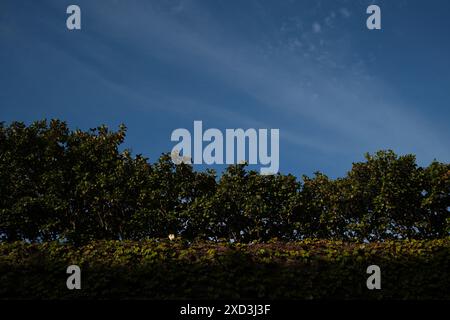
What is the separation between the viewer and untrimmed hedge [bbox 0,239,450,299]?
12.3 m

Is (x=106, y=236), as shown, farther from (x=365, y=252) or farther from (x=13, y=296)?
(x=365, y=252)

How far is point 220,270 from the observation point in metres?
12.9

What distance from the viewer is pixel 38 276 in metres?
12.4

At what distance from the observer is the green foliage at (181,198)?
25.2 m

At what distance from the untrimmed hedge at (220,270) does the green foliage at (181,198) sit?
11024mm

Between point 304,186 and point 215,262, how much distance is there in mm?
15137

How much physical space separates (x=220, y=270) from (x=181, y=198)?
13.4 meters

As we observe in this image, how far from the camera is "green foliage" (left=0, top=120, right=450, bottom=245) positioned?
2517 centimetres

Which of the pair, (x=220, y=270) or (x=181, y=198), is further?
(x=181, y=198)

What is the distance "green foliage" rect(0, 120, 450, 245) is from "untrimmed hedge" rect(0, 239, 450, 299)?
11024 mm

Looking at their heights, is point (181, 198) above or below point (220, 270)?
above

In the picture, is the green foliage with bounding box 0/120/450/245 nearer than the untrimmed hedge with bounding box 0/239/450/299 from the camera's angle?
No

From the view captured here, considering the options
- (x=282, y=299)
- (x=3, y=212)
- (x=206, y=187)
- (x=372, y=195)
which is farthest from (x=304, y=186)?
(x=3, y=212)

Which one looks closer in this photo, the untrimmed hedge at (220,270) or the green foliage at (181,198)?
the untrimmed hedge at (220,270)
